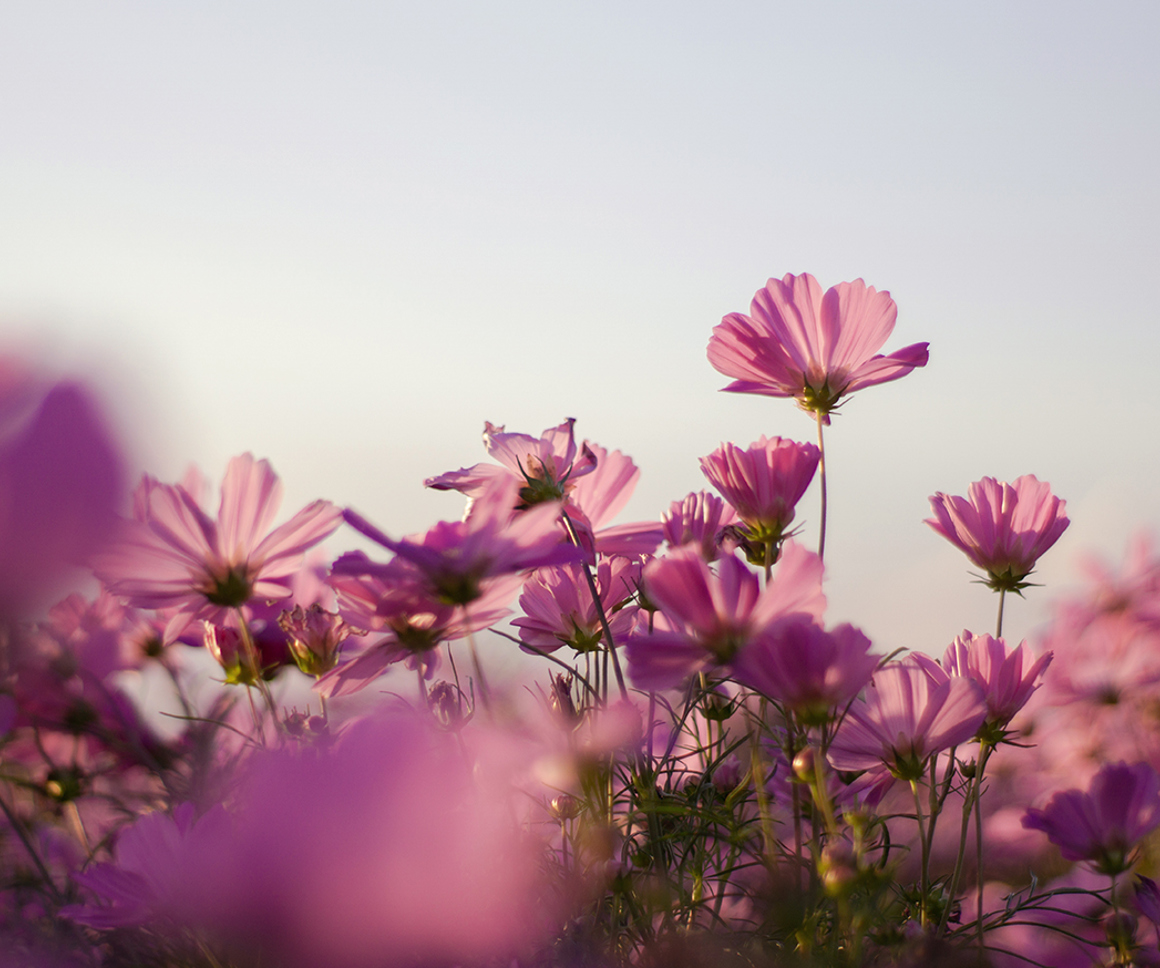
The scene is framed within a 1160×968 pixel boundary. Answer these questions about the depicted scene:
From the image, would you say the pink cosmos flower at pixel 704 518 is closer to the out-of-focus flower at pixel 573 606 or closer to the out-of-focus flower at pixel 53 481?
the out-of-focus flower at pixel 573 606

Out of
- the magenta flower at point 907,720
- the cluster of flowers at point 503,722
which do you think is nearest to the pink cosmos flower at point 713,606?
the cluster of flowers at point 503,722

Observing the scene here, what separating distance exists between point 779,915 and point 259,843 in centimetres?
34

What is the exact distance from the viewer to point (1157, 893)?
0.69m

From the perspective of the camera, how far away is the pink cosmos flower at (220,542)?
18.7 inches

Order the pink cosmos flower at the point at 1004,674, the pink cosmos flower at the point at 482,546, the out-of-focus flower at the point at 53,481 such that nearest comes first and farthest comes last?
the out-of-focus flower at the point at 53,481, the pink cosmos flower at the point at 482,546, the pink cosmos flower at the point at 1004,674

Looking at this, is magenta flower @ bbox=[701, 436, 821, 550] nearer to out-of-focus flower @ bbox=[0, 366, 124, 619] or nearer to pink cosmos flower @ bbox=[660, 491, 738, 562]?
pink cosmos flower @ bbox=[660, 491, 738, 562]

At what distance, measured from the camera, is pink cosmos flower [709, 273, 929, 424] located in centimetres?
65

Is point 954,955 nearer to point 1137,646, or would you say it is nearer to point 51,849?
point 51,849

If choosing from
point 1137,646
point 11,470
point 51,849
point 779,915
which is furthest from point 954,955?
point 1137,646

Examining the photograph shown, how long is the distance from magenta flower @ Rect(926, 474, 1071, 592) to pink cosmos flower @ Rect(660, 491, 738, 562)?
0.49ft

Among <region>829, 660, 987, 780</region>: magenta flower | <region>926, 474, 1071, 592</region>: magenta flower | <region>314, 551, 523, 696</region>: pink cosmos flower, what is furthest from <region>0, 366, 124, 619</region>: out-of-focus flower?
<region>926, 474, 1071, 592</region>: magenta flower

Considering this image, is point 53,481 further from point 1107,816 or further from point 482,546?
point 1107,816

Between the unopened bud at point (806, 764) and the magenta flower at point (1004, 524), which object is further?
the magenta flower at point (1004, 524)

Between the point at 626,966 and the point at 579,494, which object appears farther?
the point at 579,494
